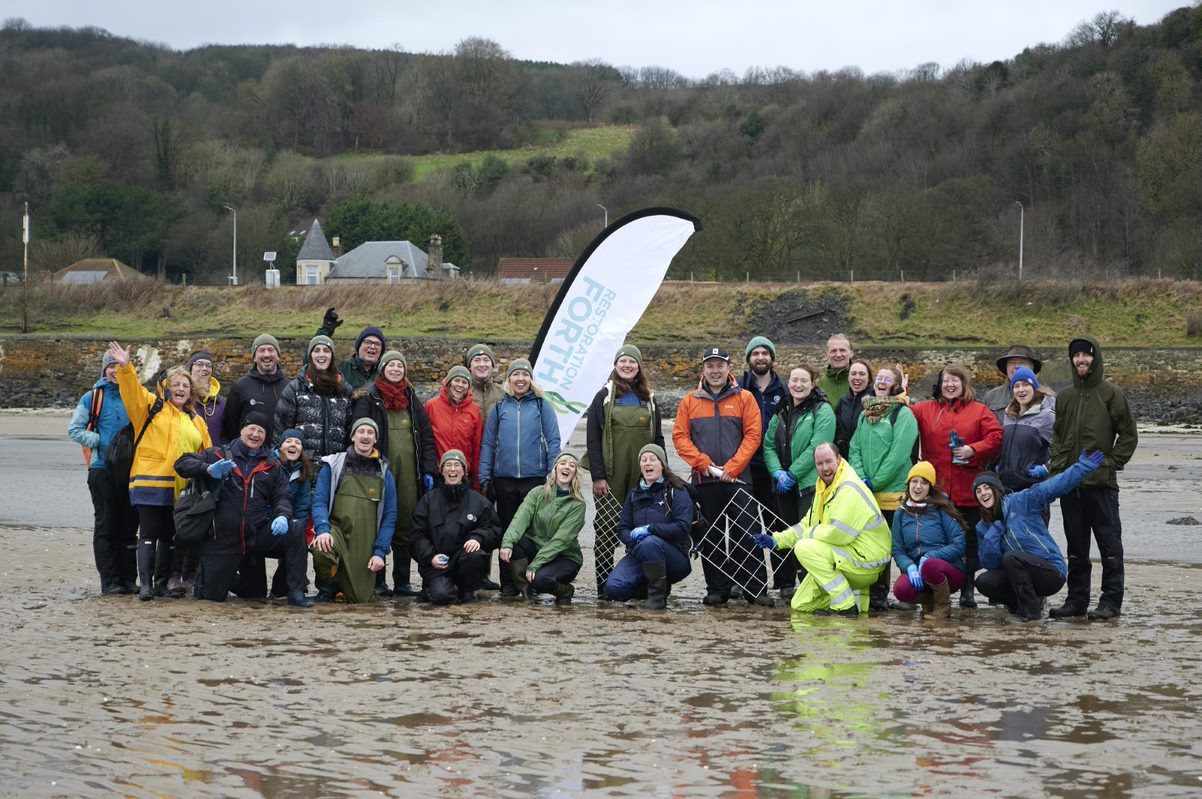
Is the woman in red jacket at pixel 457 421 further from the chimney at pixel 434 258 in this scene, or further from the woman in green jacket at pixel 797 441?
the chimney at pixel 434 258

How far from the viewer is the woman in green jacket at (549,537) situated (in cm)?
871

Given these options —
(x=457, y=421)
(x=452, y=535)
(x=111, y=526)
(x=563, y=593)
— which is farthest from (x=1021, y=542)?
(x=111, y=526)

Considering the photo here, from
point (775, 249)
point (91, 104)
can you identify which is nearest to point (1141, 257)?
point (775, 249)

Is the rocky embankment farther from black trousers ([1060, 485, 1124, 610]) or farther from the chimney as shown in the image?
black trousers ([1060, 485, 1124, 610])

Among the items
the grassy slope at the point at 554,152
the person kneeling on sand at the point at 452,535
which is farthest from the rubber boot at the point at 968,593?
the grassy slope at the point at 554,152

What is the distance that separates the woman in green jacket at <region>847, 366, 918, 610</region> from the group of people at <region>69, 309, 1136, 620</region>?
0.01 m

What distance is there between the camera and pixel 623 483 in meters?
9.06

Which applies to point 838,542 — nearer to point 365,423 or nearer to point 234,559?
point 365,423

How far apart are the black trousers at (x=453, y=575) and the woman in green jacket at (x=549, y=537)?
0.67 feet

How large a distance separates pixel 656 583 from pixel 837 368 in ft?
6.46

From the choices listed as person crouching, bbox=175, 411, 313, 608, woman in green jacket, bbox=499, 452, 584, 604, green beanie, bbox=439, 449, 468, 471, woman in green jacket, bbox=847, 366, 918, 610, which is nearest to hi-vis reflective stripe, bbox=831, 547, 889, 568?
woman in green jacket, bbox=847, 366, 918, 610

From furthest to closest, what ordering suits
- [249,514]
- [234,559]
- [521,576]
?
1. [521,576]
2. [234,559]
3. [249,514]

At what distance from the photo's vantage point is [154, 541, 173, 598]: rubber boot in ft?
28.5

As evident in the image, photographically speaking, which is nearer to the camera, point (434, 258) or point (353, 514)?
point (353, 514)
